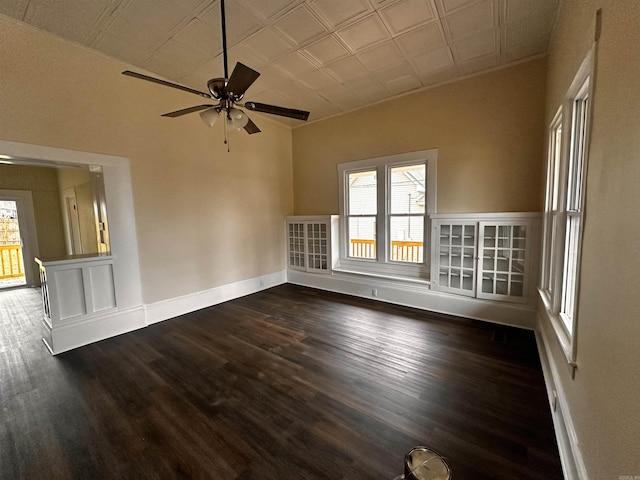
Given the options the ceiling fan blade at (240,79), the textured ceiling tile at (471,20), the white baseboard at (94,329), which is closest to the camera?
the ceiling fan blade at (240,79)

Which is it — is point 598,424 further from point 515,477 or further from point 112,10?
point 112,10

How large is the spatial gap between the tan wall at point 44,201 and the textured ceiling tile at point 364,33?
7.56m

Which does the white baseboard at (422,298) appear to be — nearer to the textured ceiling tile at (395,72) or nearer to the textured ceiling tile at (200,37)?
the textured ceiling tile at (395,72)

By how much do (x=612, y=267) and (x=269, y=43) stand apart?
3.47 meters

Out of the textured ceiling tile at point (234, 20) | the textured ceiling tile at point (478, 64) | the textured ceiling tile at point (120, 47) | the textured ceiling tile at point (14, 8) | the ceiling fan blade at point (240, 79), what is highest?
the textured ceiling tile at point (120, 47)

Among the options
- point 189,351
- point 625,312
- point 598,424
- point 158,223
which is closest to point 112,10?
point 158,223

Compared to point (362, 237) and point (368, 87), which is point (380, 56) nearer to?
point (368, 87)

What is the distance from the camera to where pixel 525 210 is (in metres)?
3.35

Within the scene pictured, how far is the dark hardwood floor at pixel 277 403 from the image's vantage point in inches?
62.2

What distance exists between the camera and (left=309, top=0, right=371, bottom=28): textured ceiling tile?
2373 mm

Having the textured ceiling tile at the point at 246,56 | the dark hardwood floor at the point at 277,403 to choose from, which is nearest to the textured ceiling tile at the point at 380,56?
the textured ceiling tile at the point at 246,56

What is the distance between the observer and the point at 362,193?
15.9 feet

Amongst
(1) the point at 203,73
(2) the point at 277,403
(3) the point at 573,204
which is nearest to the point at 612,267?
(3) the point at 573,204

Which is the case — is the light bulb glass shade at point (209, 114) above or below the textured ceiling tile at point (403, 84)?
below
